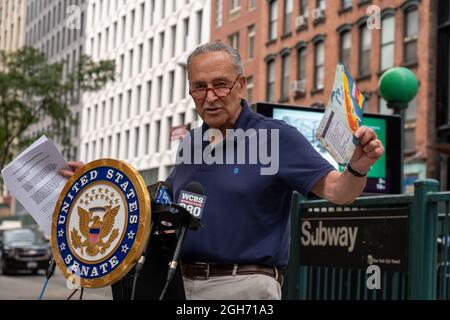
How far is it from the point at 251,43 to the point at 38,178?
4243cm

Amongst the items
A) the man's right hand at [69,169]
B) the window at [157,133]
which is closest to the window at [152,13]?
the window at [157,133]

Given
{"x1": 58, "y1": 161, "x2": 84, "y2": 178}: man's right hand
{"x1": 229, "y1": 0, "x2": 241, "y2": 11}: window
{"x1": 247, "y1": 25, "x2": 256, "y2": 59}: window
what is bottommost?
{"x1": 58, "y1": 161, "x2": 84, "y2": 178}: man's right hand

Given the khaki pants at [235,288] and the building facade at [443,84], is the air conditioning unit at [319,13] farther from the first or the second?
the khaki pants at [235,288]

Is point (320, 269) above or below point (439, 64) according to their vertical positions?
below

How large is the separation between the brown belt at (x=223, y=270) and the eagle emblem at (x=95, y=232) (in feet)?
1.54

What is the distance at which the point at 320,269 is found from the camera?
7.18 meters

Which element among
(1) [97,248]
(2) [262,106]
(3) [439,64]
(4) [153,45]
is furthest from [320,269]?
(4) [153,45]

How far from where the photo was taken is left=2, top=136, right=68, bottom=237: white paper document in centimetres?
354

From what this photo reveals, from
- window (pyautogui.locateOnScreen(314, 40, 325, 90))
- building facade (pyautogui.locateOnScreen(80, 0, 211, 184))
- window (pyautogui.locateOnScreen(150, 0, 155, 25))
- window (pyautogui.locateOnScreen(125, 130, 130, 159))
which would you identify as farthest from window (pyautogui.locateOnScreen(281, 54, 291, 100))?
window (pyautogui.locateOnScreen(125, 130, 130, 159))

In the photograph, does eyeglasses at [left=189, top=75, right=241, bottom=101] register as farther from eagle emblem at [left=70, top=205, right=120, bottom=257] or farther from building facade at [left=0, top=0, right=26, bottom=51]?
building facade at [left=0, top=0, right=26, bottom=51]

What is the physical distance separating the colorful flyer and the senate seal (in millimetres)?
549

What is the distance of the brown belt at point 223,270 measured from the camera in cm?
332
